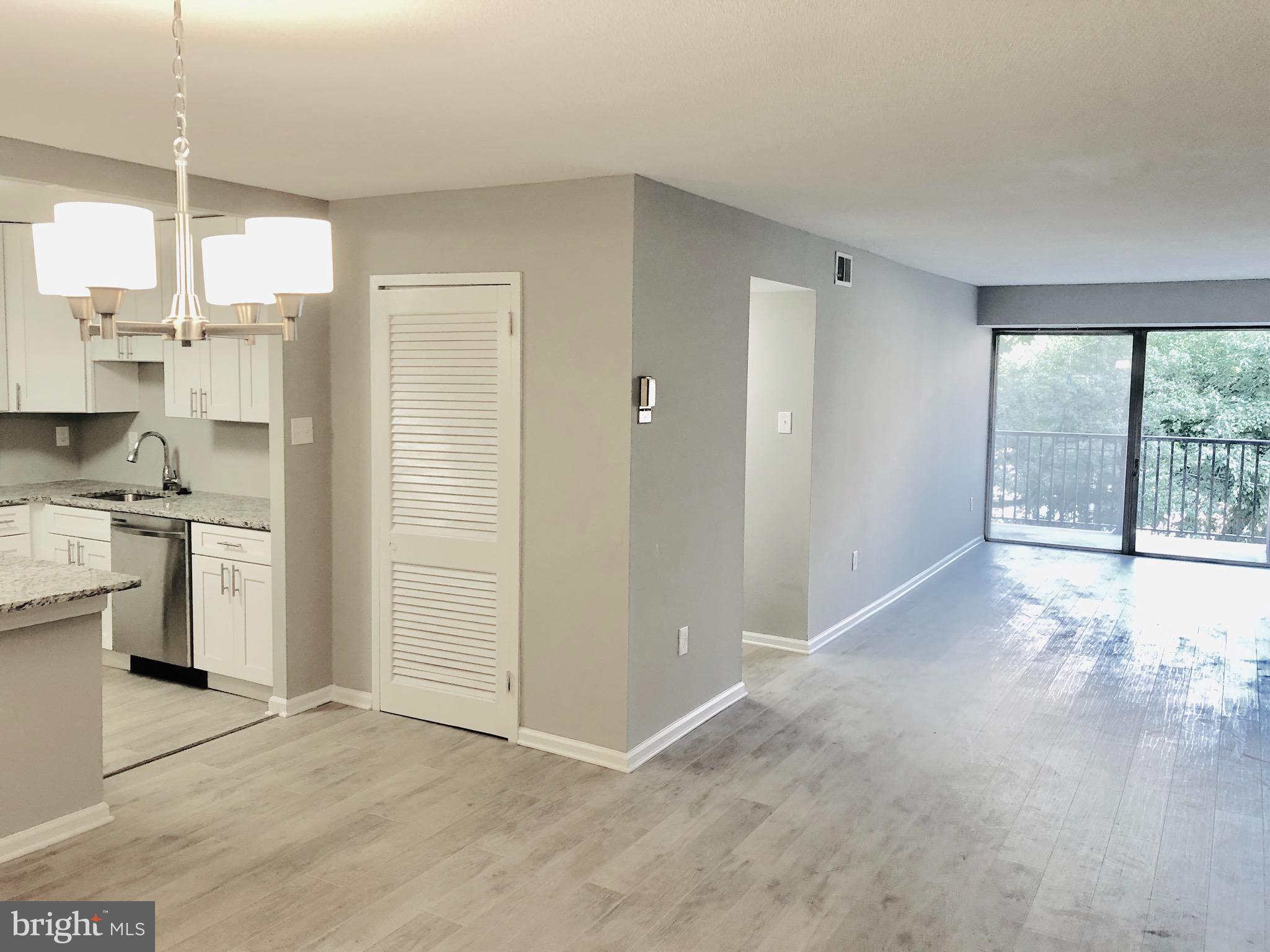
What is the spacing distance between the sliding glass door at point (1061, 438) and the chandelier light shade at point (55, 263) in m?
8.40

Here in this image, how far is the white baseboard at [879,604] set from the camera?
5.69 meters

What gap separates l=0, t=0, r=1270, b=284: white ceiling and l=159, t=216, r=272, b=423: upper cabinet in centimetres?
75

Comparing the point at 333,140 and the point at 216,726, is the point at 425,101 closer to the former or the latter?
the point at 333,140

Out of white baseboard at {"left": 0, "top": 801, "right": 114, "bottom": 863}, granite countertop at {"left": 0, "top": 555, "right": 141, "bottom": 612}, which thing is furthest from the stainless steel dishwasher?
white baseboard at {"left": 0, "top": 801, "right": 114, "bottom": 863}

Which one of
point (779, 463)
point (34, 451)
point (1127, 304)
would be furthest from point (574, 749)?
point (1127, 304)

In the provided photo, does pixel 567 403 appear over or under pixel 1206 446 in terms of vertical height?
over

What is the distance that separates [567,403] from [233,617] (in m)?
2.02

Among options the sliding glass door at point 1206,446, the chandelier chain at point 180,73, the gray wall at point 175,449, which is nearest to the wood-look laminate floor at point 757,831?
the gray wall at point 175,449

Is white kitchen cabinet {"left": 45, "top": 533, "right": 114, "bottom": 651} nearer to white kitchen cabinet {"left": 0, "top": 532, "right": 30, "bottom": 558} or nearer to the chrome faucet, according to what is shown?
white kitchen cabinet {"left": 0, "top": 532, "right": 30, "bottom": 558}

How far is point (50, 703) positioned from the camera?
3186 mm

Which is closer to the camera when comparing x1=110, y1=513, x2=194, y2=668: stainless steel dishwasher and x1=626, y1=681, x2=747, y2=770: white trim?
x1=626, y1=681, x2=747, y2=770: white trim

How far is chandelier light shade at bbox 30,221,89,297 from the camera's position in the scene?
1876 millimetres

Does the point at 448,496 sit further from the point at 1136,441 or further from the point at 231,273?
the point at 1136,441

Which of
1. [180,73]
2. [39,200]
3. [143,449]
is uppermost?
[39,200]
